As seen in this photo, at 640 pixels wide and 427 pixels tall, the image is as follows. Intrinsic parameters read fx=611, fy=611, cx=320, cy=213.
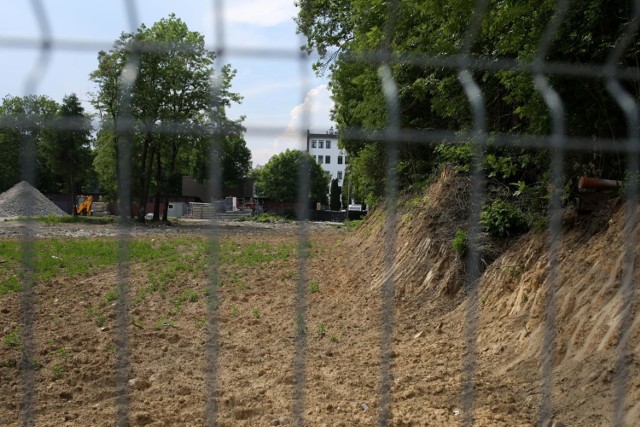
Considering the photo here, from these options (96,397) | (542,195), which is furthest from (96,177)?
(542,195)

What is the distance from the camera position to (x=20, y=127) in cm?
174

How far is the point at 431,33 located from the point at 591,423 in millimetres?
2540

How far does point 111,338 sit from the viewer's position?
4.09 metres

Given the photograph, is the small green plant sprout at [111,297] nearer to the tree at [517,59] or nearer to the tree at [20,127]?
the tree at [517,59]

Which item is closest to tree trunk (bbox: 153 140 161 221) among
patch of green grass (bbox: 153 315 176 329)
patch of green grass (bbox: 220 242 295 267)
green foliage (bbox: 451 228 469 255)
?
patch of green grass (bbox: 153 315 176 329)

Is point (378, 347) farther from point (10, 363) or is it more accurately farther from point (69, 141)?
point (69, 141)

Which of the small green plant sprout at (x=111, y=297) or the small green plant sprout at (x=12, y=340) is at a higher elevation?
the small green plant sprout at (x=111, y=297)

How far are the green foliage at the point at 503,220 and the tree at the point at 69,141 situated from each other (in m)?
3.09

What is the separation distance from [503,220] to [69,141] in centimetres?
327

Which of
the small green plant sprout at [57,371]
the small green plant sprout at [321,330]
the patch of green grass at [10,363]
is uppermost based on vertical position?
the small green plant sprout at [321,330]

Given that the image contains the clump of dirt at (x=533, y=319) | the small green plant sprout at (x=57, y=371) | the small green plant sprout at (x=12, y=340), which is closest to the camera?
the clump of dirt at (x=533, y=319)

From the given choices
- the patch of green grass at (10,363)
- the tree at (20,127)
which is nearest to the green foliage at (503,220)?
the patch of green grass at (10,363)

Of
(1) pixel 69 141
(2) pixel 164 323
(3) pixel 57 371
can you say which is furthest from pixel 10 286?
(1) pixel 69 141

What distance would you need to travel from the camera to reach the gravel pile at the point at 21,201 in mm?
1955
